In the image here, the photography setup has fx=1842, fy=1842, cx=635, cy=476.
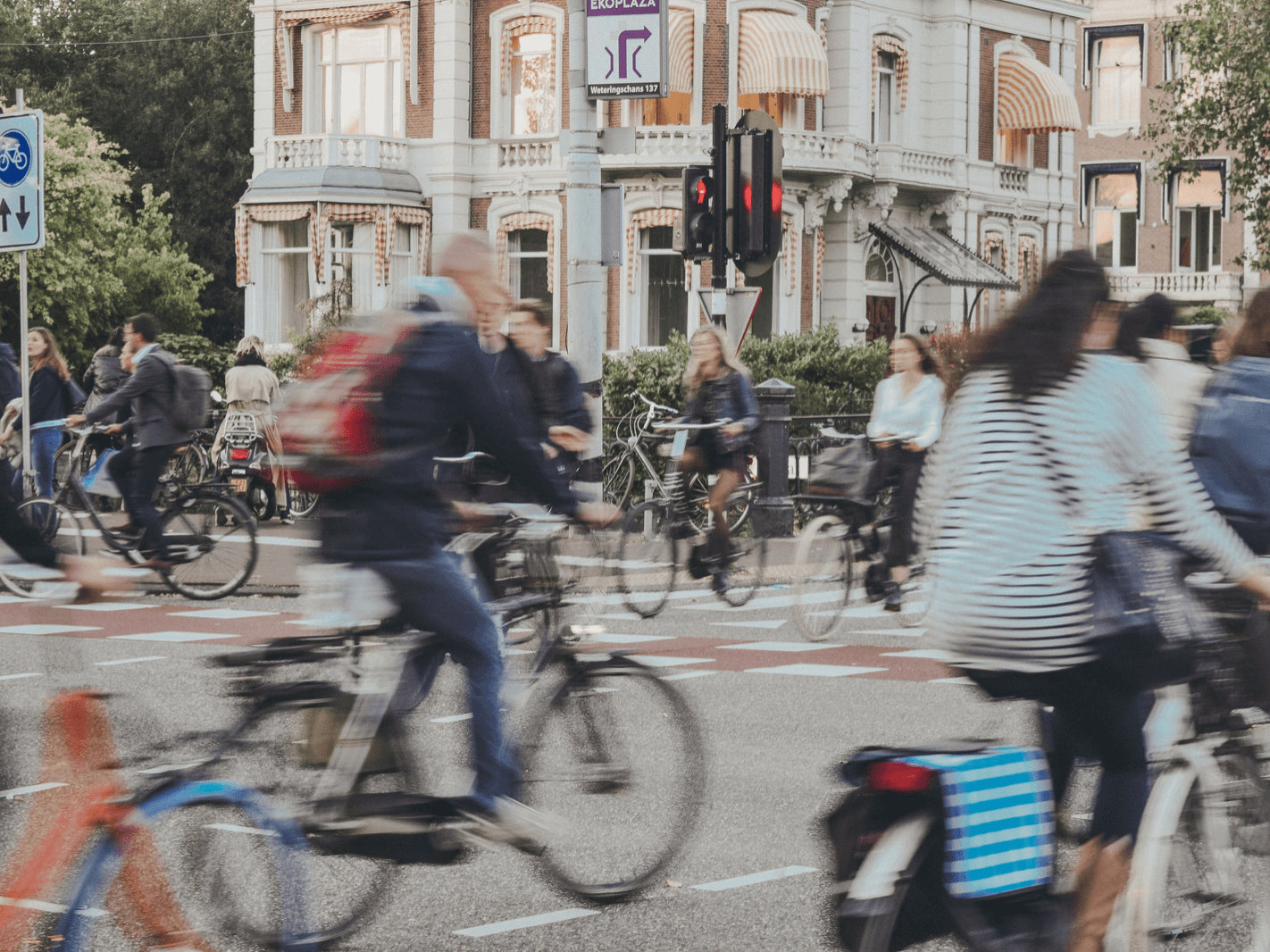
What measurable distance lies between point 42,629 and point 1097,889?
852 centimetres

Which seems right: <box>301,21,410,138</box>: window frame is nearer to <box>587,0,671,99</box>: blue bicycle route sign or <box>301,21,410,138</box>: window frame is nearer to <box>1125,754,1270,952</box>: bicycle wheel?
<box>587,0,671,99</box>: blue bicycle route sign

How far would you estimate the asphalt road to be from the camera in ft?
16.2

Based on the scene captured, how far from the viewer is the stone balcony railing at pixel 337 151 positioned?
32.1 m

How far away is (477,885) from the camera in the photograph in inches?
213

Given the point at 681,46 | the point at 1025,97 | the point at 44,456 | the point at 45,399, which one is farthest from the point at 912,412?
the point at 1025,97

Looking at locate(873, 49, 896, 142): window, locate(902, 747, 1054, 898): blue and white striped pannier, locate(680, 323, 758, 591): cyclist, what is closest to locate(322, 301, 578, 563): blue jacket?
locate(902, 747, 1054, 898): blue and white striped pannier

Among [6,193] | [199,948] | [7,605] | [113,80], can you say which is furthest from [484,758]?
[113,80]

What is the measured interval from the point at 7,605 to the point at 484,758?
849 cm

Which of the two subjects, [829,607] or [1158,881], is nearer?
[1158,881]

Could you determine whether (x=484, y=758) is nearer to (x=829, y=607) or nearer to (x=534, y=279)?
(x=829, y=607)

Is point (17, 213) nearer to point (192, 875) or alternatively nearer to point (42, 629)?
point (42, 629)

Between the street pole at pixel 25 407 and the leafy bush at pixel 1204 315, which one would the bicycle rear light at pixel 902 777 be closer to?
the street pole at pixel 25 407

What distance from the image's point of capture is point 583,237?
48.8ft

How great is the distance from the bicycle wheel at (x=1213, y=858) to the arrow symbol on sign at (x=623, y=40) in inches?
Answer: 448
